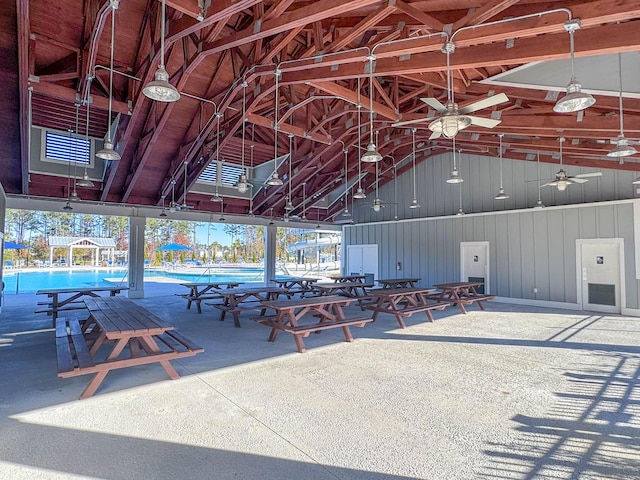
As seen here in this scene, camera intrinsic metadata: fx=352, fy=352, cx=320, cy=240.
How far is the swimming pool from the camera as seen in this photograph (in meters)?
15.5

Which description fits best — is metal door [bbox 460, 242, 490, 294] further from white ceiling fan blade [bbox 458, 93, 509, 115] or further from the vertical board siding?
white ceiling fan blade [bbox 458, 93, 509, 115]

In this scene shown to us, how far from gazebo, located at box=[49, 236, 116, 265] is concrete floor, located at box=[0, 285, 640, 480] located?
41.7 ft

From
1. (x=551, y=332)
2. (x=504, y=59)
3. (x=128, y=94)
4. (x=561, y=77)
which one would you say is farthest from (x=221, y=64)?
(x=551, y=332)

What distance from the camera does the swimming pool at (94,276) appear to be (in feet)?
51.0

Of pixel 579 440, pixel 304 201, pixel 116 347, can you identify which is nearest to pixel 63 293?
pixel 116 347

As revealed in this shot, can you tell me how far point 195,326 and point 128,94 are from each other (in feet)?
15.4

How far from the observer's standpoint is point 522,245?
400 inches

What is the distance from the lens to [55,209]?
9773 millimetres

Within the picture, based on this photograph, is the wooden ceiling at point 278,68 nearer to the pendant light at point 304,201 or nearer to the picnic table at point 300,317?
the pendant light at point 304,201

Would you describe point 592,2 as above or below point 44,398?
above

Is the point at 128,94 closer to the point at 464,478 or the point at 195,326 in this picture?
the point at 195,326

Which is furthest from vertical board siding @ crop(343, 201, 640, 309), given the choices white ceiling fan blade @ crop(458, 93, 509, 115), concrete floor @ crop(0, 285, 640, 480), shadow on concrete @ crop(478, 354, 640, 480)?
white ceiling fan blade @ crop(458, 93, 509, 115)

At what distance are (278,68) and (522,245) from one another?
845 cm

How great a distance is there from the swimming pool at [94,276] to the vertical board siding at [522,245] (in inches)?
286
